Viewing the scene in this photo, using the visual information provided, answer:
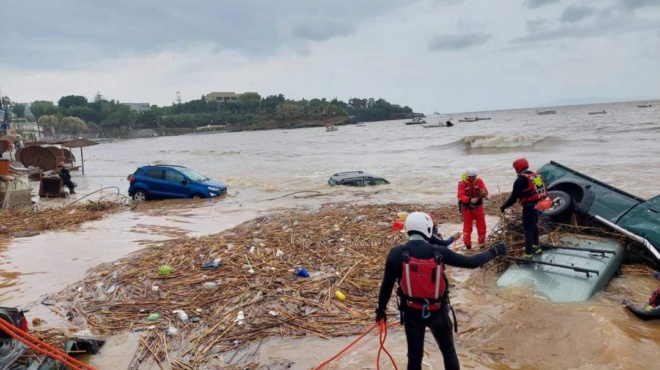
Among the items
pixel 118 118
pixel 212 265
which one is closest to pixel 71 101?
pixel 118 118

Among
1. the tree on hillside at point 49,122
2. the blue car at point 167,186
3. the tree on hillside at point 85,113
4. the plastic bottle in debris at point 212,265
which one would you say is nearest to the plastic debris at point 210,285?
the plastic bottle in debris at point 212,265

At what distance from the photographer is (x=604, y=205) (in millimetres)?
7688

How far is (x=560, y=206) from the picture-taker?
7844mm

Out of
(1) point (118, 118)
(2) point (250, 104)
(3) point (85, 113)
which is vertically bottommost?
(1) point (118, 118)

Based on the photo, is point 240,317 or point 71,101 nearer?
point 240,317

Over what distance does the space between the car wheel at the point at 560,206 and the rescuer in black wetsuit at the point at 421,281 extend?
4.69m

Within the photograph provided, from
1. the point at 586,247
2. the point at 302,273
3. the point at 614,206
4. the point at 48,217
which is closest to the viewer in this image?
the point at 302,273

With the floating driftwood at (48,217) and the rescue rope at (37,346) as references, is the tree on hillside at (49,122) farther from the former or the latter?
the rescue rope at (37,346)

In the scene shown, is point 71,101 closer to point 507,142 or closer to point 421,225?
point 507,142

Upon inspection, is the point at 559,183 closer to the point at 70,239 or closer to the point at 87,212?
the point at 70,239

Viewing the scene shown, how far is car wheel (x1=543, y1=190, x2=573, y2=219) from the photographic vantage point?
7.77m

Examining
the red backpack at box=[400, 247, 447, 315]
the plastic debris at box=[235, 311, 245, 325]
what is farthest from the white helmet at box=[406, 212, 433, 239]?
the plastic debris at box=[235, 311, 245, 325]

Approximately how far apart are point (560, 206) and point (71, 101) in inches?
8395

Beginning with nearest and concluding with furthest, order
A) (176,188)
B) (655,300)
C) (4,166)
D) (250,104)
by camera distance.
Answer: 1. (655,300)
2. (4,166)
3. (176,188)
4. (250,104)
